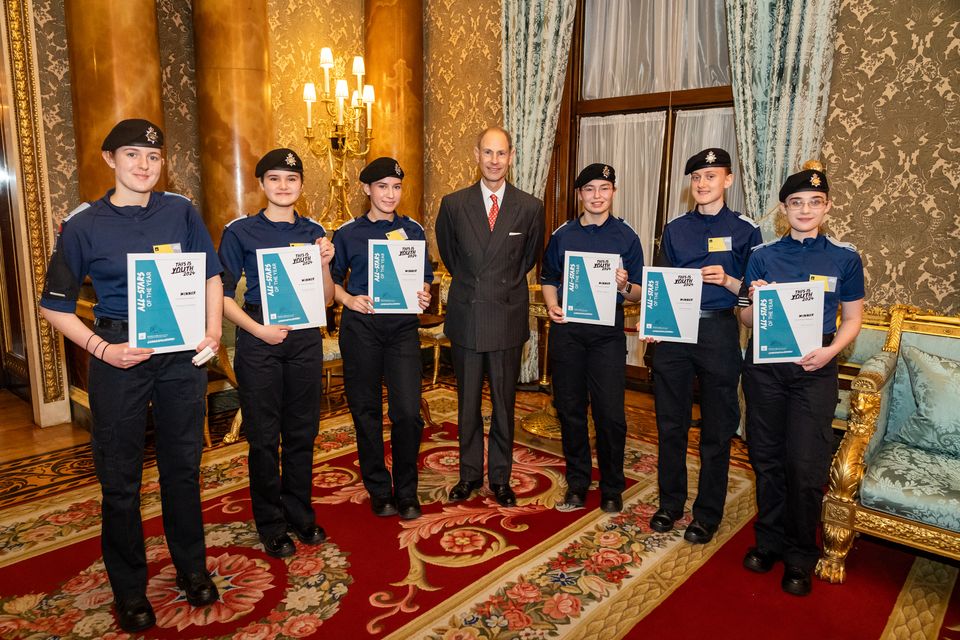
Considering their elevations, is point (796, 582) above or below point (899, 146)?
below

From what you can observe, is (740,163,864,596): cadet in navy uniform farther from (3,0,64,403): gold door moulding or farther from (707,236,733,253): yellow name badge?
(3,0,64,403): gold door moulding

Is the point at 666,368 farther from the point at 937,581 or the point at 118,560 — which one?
the point at 118,560

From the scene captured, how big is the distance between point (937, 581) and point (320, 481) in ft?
9.17

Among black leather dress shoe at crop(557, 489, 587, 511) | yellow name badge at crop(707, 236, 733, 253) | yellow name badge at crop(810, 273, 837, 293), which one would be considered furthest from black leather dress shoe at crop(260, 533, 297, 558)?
yellow name badge at crop(810, 273, 837, 293)

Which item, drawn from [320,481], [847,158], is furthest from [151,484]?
[847,158]

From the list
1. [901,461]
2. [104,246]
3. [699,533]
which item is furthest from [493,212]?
[901,461]

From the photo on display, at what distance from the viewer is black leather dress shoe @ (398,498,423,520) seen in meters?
2.90

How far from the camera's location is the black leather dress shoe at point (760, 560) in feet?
8.19

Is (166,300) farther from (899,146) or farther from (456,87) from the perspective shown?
(456,87)

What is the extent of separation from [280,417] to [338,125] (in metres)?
3.24

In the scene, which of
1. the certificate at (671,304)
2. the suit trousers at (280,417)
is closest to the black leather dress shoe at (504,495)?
the suit trousers at (280,417)

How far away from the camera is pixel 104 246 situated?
1.95 m

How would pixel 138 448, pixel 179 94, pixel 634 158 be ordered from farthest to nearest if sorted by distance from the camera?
1. pixel 634 158
2. pixel 179 94
3. pixel 138 448

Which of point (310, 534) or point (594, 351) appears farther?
point (594, 351)
